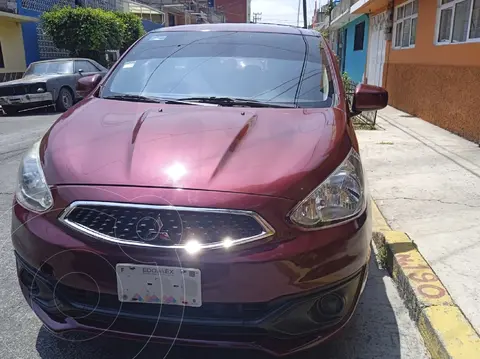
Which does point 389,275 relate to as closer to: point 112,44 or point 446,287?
point 446,287

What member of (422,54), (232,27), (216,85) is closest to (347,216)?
(216,85)

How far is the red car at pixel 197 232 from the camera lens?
5.91 feet

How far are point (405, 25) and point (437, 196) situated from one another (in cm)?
926

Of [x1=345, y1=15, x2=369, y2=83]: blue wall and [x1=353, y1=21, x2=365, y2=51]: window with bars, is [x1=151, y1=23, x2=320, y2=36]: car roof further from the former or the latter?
[x1=353, y1=21, x2=365, y2=51]: window with bars

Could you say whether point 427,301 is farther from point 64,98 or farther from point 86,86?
point 64,98

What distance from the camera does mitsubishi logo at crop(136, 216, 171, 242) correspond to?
1822 mm

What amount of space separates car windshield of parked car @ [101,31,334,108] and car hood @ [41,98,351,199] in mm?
283

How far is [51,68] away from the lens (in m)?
12.8

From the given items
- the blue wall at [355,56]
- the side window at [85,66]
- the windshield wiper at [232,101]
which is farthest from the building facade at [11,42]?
the windshield wiper at [232,101]

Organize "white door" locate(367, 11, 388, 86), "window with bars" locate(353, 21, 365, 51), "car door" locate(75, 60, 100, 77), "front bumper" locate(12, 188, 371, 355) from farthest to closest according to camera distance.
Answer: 1. "window with bars" locate(353, 21, 365, 51)
2. "white door" locate(367, 11, 388, 86)
3. "car door" locate(75, 60, 100, 77)
4. "front bumper" locate(12, 188, 371, 355)

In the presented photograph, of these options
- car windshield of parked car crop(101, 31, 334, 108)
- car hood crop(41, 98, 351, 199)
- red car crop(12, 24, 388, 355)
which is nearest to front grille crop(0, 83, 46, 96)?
car windshield of parked car crop(101, 31, 334, 108)

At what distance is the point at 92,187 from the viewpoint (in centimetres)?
191

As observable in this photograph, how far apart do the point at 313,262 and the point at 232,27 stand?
240 cm

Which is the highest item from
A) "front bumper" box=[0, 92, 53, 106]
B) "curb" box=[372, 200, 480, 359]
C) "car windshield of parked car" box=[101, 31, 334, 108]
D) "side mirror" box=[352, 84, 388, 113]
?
"car windshield of parked car" box=[101, 31, 334, 108]
